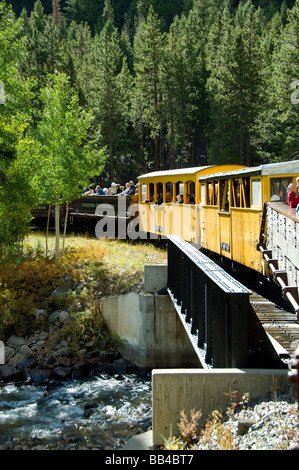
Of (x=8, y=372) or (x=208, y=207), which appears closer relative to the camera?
(x=8, y=372)

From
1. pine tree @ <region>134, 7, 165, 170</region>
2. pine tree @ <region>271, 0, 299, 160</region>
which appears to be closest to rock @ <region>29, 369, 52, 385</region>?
pine tree @ <region>271, 0, 299, 160</region>

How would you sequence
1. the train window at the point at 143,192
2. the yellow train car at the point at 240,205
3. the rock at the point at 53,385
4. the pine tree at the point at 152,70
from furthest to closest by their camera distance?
the pine tree at the point at 152,70, the train window at the point at 143,192, the rock at the point at 53,385, the yellow train car at the point at 240,205

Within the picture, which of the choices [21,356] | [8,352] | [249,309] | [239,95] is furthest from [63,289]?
[239,95]

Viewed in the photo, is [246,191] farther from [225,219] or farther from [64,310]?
[64,310]

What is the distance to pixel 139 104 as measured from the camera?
165 ft

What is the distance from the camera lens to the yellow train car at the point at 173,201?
63.1 feet

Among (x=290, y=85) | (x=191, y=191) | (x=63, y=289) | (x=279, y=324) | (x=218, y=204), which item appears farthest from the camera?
(x=290, y=85)

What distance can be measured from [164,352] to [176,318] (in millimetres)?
1120

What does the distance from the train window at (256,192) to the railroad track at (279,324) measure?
2.37m

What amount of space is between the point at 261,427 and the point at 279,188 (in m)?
A: 6.78

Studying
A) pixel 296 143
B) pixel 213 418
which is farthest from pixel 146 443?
pixel 296 143

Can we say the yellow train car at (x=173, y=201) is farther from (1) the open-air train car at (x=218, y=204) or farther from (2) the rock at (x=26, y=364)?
(2) the rock at (x=26, y=364)

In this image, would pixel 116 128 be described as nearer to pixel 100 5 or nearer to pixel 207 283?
pixel 207 283

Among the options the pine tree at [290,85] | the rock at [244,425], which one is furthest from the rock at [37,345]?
the pine tree at [290,85]
